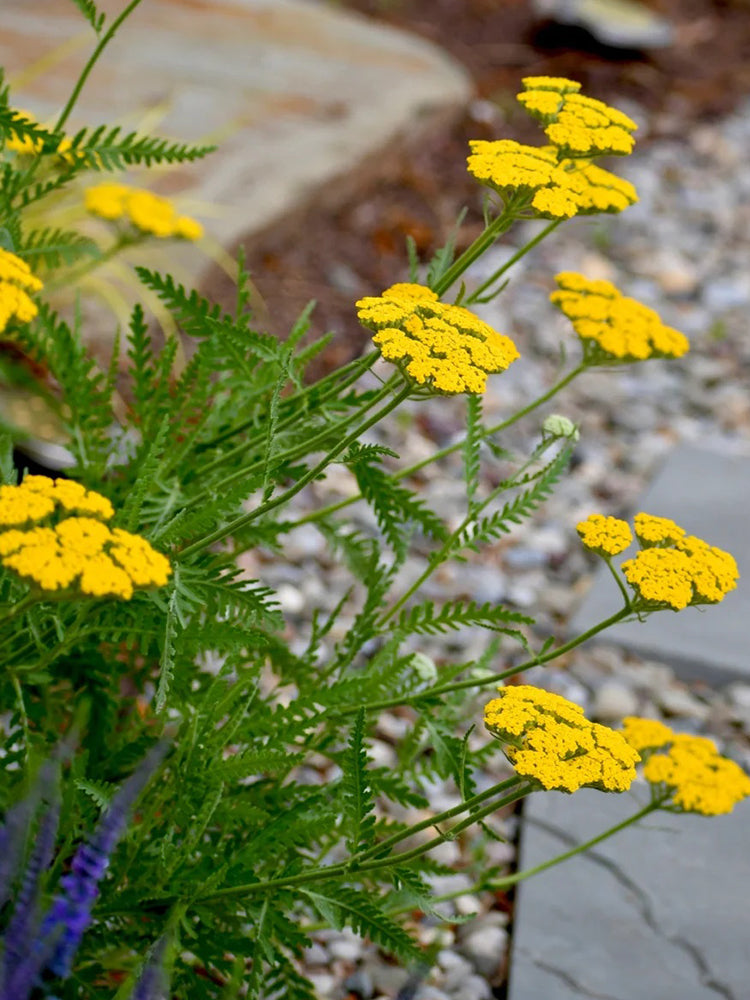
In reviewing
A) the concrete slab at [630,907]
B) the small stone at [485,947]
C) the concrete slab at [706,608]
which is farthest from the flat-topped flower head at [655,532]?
the concrete slab at [706,608]

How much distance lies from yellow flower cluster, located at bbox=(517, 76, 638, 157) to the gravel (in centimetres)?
38

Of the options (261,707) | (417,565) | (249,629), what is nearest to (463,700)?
(261,707)

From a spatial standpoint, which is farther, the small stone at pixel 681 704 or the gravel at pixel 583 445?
the small stone at pixel 681 704

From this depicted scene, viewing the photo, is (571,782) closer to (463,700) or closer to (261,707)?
(261,707)

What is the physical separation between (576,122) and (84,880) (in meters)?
0.86

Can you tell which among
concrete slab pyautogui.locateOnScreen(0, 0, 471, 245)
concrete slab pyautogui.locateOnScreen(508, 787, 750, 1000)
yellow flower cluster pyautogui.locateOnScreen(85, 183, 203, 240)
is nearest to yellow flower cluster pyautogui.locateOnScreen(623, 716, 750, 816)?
concrete slab pyautogui.locateOnScreen(508, 787, 750, 1000)

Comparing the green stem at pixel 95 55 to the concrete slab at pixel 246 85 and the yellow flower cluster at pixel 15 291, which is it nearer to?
the yellow flower cluster at pixel 15 291

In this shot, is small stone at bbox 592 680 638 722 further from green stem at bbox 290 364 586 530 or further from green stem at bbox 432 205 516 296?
green stem at bbox 432 205 516 296

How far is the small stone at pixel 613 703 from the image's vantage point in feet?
8.44

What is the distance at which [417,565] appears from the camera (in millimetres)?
2973

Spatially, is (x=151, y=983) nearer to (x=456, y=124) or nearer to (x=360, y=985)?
(x=360, y=985)

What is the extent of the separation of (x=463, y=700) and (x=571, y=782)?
717 mm

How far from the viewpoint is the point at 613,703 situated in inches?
102

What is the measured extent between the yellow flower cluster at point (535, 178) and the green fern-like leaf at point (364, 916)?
67 centimetres
